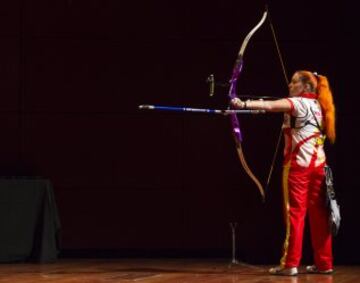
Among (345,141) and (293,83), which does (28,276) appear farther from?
(345,141)

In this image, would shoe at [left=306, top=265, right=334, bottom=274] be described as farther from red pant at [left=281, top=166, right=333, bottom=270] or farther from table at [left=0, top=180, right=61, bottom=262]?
table at [left=0, top=180, right=61, bottom=262]

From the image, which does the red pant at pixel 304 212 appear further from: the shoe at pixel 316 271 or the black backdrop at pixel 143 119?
the black backdrop at pixel 143 119

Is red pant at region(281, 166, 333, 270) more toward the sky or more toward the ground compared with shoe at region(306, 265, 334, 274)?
more toward the sky

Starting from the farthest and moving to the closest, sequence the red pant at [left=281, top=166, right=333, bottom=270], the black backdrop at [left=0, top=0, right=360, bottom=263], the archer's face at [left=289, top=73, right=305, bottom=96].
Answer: the black backdrop at [left=0, top=0, right=360, bottom=263] < the archer's face at [left=289, top=73, right=305, bottom=96] < the red pant at [left=281, top=166, right=333, bottom=270]

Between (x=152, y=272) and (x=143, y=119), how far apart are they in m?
1.75

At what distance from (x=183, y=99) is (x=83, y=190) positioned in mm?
1125

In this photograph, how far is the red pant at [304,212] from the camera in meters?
5.17

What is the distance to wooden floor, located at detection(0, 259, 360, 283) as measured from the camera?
4957 millimetres

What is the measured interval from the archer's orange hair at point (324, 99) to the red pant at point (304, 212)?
0.26 meters

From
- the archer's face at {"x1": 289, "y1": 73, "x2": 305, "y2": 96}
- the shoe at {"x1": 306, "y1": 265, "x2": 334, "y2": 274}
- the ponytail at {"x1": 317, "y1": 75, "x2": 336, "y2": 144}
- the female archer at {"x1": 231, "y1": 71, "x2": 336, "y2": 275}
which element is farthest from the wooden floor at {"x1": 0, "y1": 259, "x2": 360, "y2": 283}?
the archer's face at {"x1": 289, "y1": 73, "x2": 305, "y2": 96}

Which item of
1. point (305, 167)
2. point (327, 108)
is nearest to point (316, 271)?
point (305, 167)

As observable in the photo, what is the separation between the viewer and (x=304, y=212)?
5203mm

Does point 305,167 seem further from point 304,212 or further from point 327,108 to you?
point 327,108

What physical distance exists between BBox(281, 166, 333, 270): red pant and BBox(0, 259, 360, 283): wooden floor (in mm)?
140
